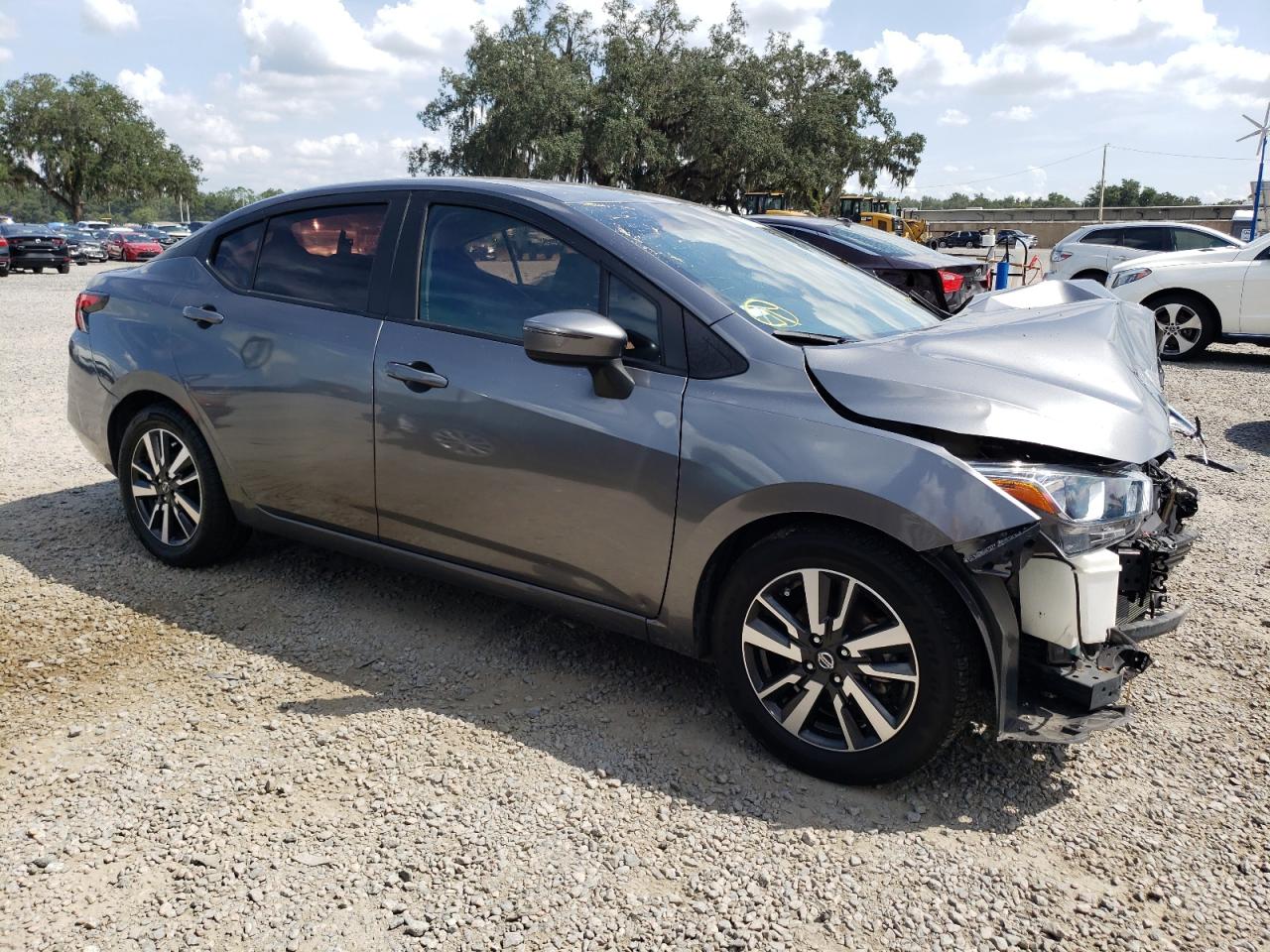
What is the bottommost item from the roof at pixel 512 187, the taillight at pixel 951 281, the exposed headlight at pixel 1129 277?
the roof at pixel 512 187

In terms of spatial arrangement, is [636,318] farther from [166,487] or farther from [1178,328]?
[1178,328]

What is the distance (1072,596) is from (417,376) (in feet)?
7.05

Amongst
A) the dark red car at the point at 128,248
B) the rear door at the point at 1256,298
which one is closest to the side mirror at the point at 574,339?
the rear door at the point at 1256,298

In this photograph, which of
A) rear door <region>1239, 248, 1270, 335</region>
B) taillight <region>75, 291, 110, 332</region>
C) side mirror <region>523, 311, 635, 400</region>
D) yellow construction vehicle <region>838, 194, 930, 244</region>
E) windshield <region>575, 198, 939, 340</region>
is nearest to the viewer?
side mirror <region>523, 311, 635, 400</region>

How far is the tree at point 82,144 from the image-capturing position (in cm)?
5416

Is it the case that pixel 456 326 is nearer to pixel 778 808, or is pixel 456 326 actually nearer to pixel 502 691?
pixel 502 691

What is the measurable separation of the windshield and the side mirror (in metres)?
0.38

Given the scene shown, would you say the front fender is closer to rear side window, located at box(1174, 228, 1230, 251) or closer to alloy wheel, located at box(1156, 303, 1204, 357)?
alloy wheel, located at box(1156, 303, 1204, 357)

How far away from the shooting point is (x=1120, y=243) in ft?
49.4

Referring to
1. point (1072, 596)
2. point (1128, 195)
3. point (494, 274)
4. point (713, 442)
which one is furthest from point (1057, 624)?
point (1128, 195)

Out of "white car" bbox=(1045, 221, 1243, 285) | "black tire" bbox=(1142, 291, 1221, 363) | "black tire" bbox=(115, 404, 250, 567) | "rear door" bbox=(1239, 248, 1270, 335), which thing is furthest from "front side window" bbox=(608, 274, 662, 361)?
"white car" bbox=(1045, 221, 1243, 285)

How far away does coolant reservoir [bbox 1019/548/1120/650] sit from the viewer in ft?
8.36

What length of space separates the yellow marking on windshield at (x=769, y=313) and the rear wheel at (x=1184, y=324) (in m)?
9.22

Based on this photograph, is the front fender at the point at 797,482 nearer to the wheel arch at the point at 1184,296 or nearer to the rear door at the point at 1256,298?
the wheel arch at the point at 1184,296
